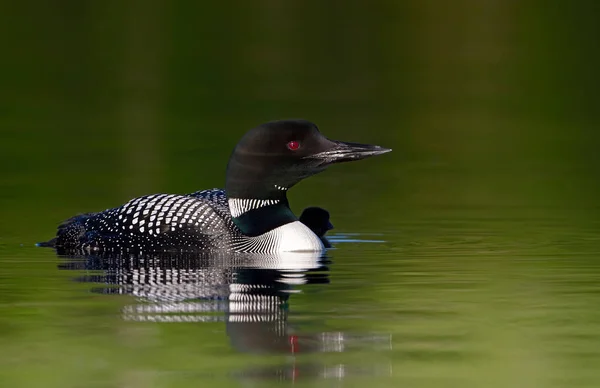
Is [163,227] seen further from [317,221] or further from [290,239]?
[317,221]

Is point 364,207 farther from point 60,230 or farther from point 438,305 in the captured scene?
point 438,305

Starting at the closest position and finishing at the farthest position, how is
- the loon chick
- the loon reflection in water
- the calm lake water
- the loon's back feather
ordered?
the calm lake water < the loon reflection in water < the loon's back feather < the loon chick

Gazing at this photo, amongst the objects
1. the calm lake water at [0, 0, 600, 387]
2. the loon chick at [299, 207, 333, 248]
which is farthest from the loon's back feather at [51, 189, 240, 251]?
the loon chick at [299, 207, 333, 248]

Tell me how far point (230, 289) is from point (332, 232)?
2.28 metres

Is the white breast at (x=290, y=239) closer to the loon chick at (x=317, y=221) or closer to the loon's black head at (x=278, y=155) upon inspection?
the loon's black head at (x=278, y=155)

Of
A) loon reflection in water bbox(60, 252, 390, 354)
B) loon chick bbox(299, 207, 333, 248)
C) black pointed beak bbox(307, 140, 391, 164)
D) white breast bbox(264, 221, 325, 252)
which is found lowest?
loon reflection in water bbox(60, 252, 390, 354)

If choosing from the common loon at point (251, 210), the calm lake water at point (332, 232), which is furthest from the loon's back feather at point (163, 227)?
the calm lake water at point (332, 232)

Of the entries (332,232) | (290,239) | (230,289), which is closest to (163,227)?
(290,239)

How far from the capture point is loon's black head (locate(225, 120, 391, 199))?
26.2ft

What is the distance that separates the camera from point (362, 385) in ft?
16.4

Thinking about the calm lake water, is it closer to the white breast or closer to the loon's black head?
the white breast

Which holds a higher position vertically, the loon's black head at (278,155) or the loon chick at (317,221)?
the loon's black head at (278,155)

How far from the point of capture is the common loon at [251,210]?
8.00 meters

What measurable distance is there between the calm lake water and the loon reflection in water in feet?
0.06
